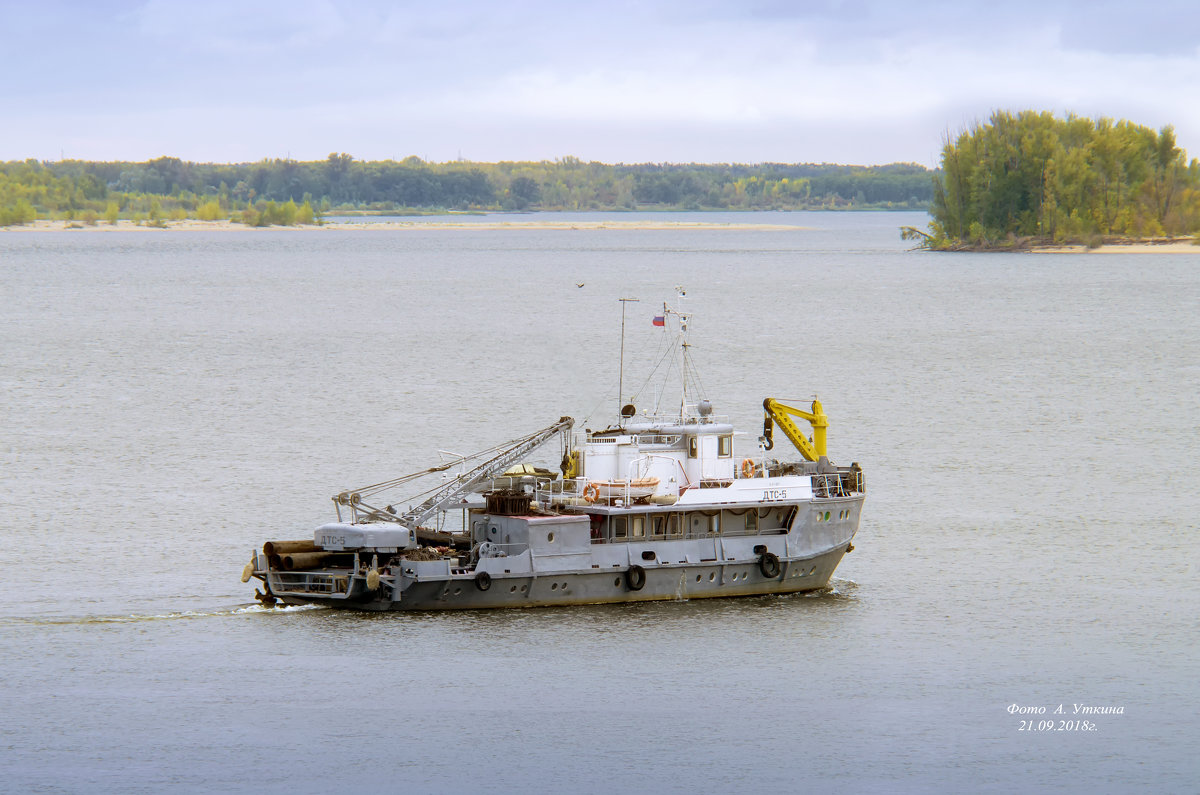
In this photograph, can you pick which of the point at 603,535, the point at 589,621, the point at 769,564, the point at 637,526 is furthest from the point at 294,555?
the point at 769,564

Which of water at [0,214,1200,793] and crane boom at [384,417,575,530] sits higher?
crane boom at [384,417,575,530]

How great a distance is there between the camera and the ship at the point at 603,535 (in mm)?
44656

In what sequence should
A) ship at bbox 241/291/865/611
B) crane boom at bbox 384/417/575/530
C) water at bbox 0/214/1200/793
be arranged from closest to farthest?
water at bbox 0/214/1200/793 < ship at bbox 241/291/865/611 < crane boom at bbox 384/417/575/530

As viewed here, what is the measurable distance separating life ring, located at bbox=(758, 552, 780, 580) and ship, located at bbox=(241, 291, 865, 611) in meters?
0.06

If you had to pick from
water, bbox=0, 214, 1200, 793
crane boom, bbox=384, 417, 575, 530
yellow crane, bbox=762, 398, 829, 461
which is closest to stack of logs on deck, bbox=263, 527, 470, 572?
water, bbox=0, 214, 1200, 793

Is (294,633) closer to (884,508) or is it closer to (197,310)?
(884,508)

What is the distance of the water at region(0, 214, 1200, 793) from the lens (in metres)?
35.8

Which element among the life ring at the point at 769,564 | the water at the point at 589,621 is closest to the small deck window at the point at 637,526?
the water at the point at 589,621

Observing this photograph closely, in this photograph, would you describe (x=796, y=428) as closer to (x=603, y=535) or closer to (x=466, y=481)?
(x=603, y=535)

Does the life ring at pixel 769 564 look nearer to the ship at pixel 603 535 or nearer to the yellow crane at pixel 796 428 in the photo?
the ship at pixel 603 535

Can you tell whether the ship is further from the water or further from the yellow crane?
the yellow crane

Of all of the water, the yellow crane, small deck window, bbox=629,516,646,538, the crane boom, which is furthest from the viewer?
the yellow crane

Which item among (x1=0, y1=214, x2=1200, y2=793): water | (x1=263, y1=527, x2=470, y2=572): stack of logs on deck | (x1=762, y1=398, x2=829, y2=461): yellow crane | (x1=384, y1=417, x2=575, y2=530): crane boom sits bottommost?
(x1=0, y1=214, x2=1200, y2=793): water

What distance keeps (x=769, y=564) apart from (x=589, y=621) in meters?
6.45
